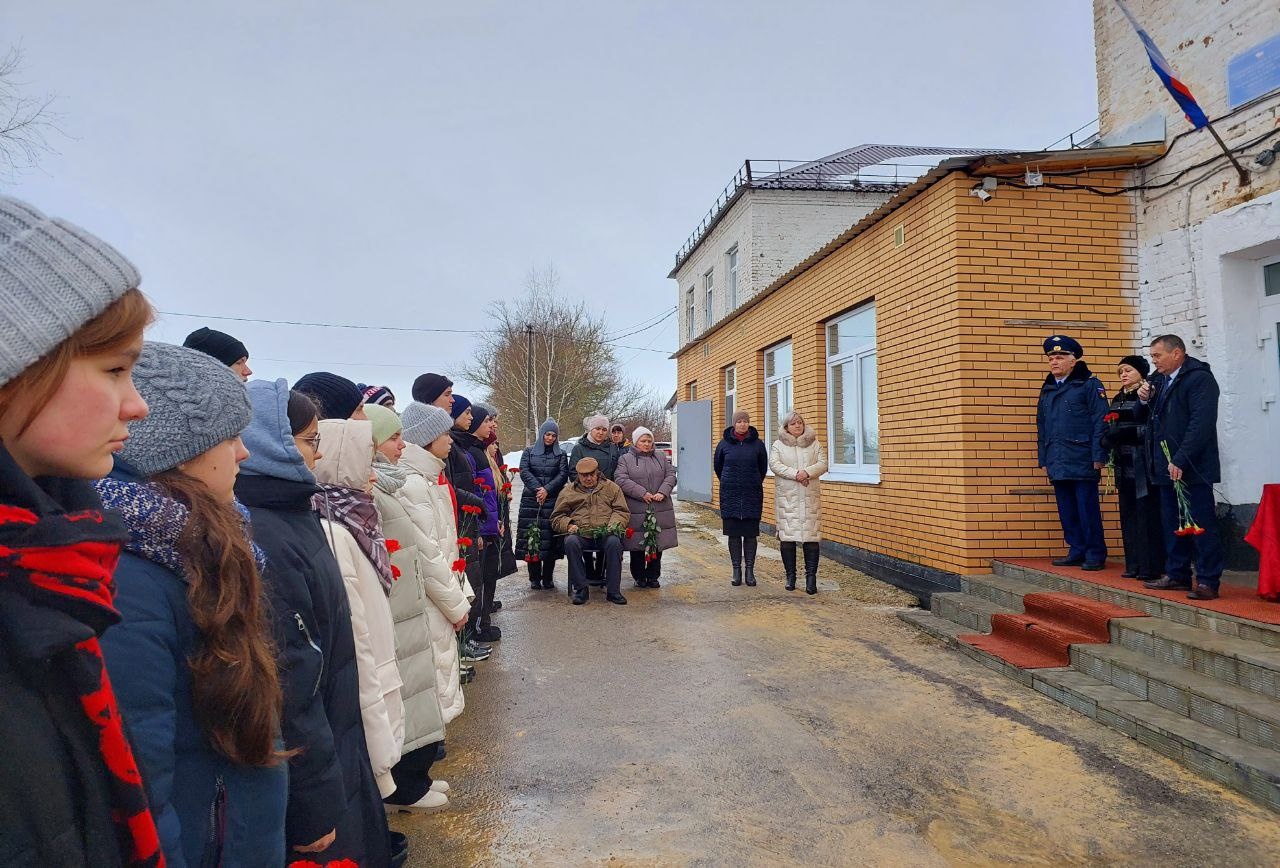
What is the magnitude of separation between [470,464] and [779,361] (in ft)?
23.0

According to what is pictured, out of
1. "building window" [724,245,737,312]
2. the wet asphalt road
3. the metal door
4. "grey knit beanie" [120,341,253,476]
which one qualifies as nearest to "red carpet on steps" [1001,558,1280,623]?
the wet asphalt road

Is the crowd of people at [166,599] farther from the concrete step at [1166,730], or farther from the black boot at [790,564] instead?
the black boot at [790,564]

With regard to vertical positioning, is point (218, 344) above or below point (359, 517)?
above

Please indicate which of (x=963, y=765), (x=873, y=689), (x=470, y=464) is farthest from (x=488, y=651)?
(x=963, y=765)

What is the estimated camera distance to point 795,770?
3496mm

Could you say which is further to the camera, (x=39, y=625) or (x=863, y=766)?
(x=863, y=766)

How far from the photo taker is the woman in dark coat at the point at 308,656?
1.54 m

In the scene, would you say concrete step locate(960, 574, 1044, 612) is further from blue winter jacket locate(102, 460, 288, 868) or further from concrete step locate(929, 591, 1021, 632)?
blue winter jacket locate(102, 460, 288, 868)

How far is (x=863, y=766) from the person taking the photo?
3.52 meters

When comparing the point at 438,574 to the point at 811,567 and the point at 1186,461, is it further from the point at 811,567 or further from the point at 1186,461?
the point at 811,567

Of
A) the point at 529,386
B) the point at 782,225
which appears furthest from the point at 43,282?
the point at 529,386

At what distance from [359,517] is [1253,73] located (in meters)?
6.48

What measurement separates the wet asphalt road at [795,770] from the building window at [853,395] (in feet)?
11.3

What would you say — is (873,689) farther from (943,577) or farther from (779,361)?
(779,361)
